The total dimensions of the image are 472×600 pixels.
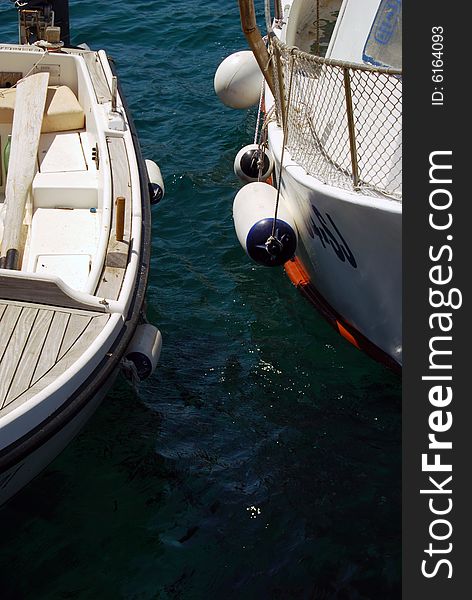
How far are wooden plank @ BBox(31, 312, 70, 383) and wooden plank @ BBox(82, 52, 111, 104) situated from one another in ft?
12.3

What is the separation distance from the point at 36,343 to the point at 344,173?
9.81 feet

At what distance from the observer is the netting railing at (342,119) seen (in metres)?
6.83

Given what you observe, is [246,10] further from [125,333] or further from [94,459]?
[94,459]

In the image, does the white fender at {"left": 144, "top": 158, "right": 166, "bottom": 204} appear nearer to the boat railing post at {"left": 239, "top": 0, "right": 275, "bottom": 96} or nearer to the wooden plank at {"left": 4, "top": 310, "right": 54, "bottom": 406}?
the boat railing post at {"left": 239, "top": 0, "right": 275, "bottom": 96}

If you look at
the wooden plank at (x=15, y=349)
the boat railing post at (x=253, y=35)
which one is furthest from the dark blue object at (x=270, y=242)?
the wooden plank at (x=15, y=349)

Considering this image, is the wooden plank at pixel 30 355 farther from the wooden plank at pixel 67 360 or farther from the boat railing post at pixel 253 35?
the boat railing post at pixel 253 35

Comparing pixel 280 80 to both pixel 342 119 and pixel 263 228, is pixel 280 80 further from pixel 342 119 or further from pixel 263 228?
pixel 263 228

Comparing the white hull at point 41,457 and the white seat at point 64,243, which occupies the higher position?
the white seat at point 64,243

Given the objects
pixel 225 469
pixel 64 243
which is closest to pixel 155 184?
pixel 64 243

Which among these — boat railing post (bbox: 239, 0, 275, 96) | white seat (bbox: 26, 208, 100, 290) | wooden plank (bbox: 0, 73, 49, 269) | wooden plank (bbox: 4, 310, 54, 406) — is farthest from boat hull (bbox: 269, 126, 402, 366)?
wooden plank (bbox: 4, 310, 54, 406)

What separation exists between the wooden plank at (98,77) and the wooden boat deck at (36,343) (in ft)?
12.1

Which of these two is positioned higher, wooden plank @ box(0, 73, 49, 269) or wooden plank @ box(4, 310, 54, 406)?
wooden plank @ box(0, 73, 49, 269)

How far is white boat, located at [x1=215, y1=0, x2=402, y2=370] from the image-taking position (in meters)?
6.95

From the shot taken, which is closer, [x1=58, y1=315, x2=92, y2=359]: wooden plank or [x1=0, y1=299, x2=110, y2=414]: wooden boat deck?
[x1=0, y1=299, x2=110, y2=414]: wooden boat deck
